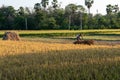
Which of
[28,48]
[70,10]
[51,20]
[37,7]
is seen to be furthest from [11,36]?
[37,7]

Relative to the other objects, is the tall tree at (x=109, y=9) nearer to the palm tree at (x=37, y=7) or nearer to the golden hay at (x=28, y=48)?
the palm tree at (x=37, y=7)

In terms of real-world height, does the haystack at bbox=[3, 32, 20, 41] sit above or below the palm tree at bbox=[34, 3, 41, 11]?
below

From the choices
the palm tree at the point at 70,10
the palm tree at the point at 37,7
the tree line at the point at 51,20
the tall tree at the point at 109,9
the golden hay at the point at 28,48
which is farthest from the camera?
the tall tree at the point at 109,9

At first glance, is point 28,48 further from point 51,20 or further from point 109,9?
point 109,9

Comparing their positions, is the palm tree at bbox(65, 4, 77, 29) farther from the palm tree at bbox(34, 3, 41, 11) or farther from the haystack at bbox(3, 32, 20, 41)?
the haystack at bbox(3, 32, 20, 41)

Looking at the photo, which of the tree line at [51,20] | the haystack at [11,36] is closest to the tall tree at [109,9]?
the tree line at [51,20]

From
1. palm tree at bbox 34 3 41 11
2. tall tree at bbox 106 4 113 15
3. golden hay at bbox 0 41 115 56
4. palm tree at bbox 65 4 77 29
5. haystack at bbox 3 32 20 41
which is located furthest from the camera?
tall tree at bbox 106 4 113 15

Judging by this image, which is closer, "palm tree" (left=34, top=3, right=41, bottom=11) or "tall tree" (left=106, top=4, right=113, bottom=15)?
"palm tree" (left=34, top=3, right=41, bottom=11)

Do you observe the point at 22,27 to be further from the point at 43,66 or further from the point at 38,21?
the point at 43,66

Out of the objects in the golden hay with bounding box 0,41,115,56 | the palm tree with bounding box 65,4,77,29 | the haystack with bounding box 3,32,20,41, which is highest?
the palm tree with bounding box 65,4,77,29

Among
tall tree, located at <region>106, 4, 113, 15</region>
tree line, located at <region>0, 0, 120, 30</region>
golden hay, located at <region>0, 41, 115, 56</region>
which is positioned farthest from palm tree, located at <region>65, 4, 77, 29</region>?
golden hay, located at <region>0, 41, 115, 56</region>

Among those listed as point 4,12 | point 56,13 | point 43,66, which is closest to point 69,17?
point 56,13

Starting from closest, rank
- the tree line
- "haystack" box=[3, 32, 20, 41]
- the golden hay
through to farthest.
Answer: the golden hay
"haystack" box=[3, 32, 20, 41]
the tree line

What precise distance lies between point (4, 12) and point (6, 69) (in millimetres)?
87748
